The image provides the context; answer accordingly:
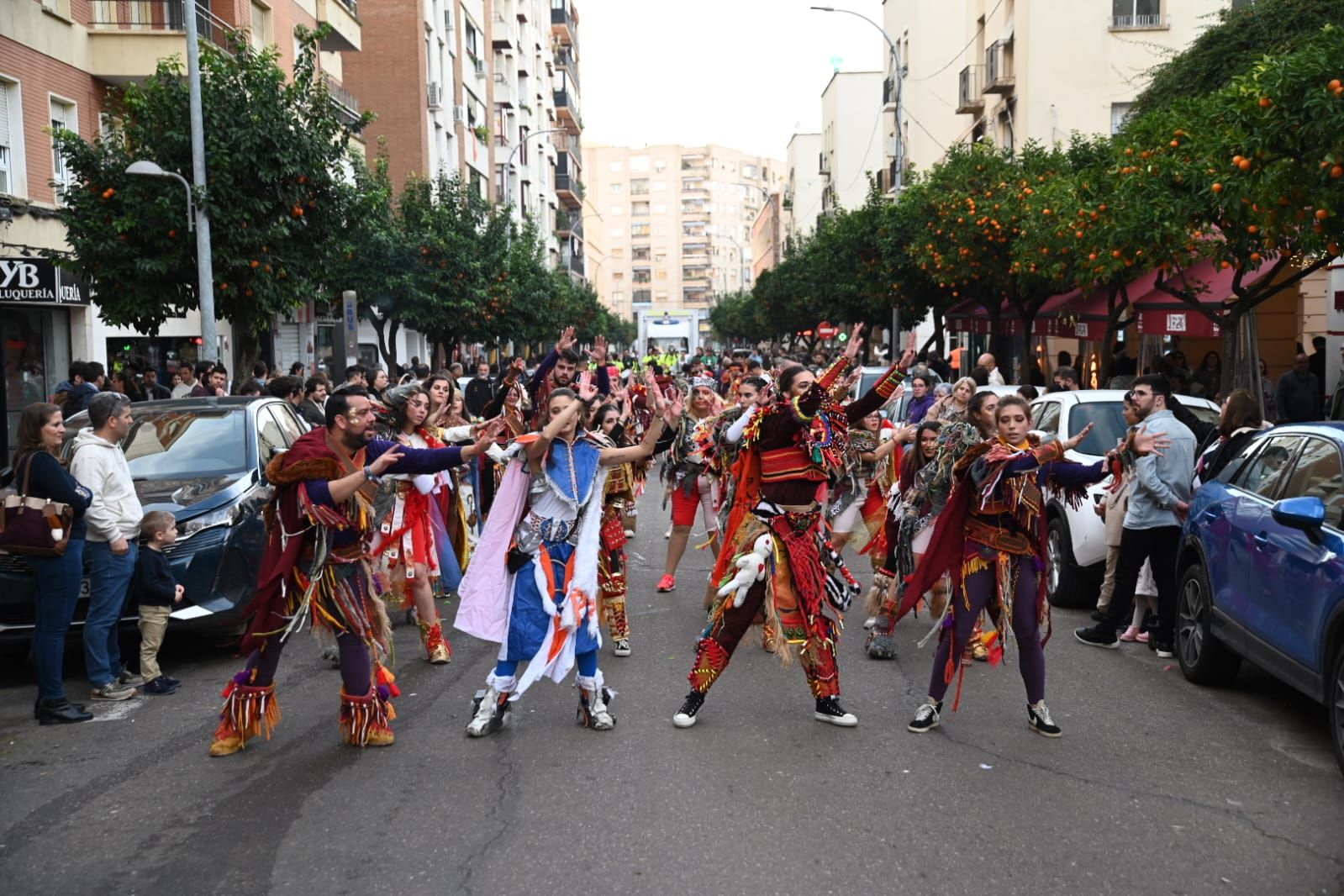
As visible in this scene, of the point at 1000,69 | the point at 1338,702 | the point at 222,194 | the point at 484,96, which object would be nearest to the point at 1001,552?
the point at 1338,702

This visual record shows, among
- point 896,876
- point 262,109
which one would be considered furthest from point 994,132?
point 896,876

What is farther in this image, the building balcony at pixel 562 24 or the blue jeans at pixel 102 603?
the building balcony at pixel 562 24

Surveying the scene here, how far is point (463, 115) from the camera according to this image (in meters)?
48.9

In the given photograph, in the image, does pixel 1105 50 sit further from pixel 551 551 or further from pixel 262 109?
pixel 551 551

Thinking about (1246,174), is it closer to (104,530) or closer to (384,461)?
(384,461)

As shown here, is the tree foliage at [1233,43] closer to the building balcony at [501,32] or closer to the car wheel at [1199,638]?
the car wheel at [1199,638]

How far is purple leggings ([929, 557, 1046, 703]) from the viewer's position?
6.41 metres

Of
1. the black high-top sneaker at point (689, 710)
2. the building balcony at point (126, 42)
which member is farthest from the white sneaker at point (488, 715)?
the building balcony at point (126, 42)

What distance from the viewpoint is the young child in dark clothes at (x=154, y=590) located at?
769cm

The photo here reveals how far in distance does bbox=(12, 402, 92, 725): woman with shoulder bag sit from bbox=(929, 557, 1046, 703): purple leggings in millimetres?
4620

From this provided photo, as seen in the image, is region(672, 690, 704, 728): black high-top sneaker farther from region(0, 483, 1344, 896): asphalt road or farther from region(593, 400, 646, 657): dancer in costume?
region(593, 400, 646, 657): dancer in costume

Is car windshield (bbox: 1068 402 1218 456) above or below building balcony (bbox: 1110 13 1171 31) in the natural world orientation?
below

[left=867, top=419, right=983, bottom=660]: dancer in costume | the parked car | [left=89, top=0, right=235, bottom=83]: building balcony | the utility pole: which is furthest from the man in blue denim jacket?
[left=89, top=0, right=235, bottom=83]: building balcony

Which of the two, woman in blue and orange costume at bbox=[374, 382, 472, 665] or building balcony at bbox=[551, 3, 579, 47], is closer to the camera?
woman in blue and orange costume at bbox=[374, 382, 472, 665]
